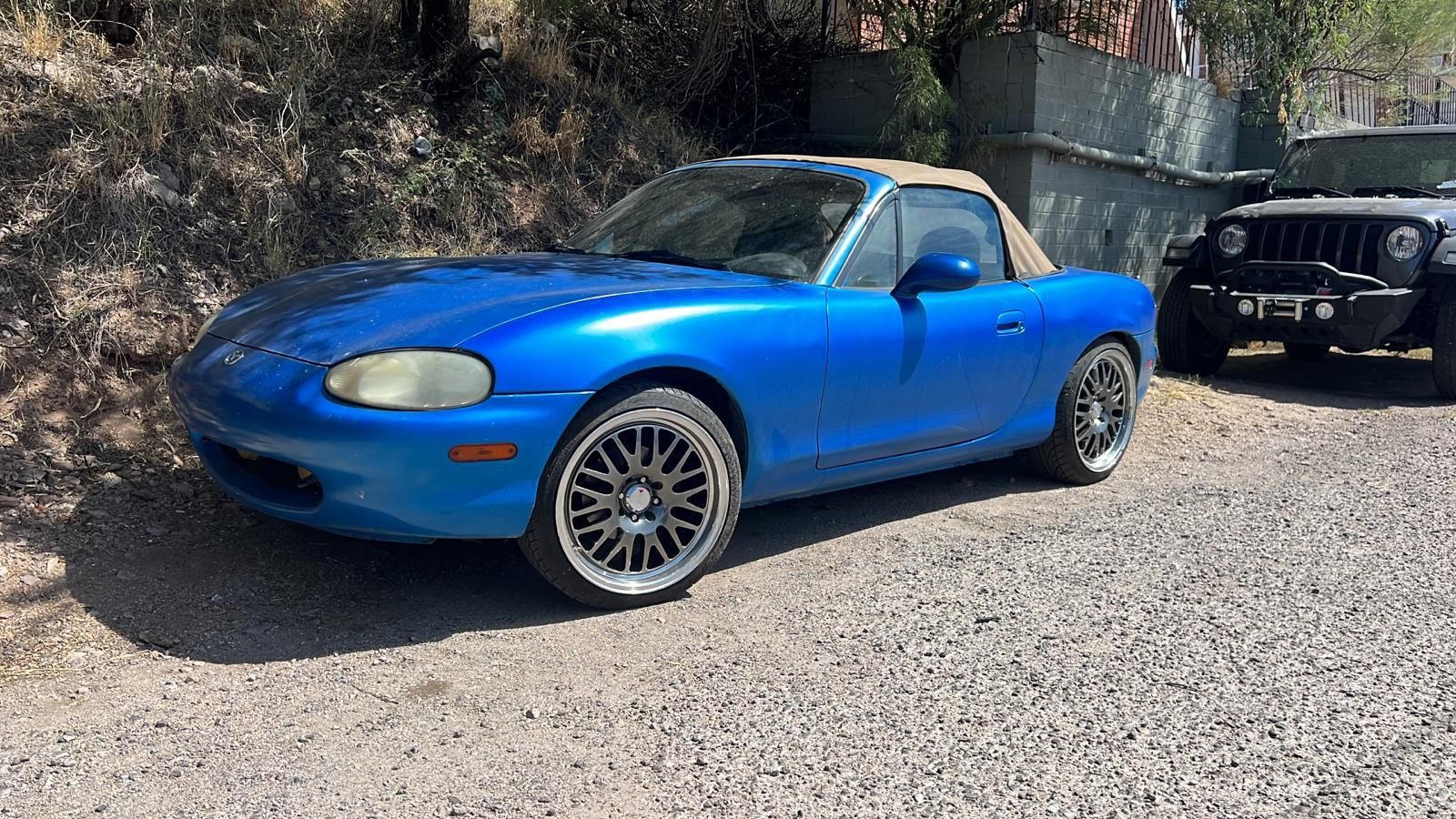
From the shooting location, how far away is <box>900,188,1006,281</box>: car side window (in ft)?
15.7

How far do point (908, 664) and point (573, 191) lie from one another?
217 inches

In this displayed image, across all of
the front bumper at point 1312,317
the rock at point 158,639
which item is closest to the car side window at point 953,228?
the rock at point 158,639

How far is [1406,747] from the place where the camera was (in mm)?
2971

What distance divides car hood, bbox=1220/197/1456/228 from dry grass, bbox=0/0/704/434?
4.30m

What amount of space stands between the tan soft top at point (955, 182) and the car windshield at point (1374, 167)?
4748 millimetres

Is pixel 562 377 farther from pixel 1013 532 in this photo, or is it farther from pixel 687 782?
pixel 1013 532

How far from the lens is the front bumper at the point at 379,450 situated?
3.31 m

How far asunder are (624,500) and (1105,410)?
9.62 feet

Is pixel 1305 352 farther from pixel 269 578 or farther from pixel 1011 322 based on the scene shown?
pixel 269 578

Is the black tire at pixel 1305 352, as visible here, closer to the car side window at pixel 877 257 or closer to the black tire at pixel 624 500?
the car side window at pixel 877 257

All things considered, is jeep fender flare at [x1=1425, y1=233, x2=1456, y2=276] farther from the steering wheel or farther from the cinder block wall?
the steering wheel

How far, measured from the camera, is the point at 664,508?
381 centimetres

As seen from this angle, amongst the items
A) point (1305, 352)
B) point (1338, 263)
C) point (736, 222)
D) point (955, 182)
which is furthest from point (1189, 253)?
point (736, 222)

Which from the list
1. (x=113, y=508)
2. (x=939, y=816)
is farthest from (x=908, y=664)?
(x=113, y=508)
